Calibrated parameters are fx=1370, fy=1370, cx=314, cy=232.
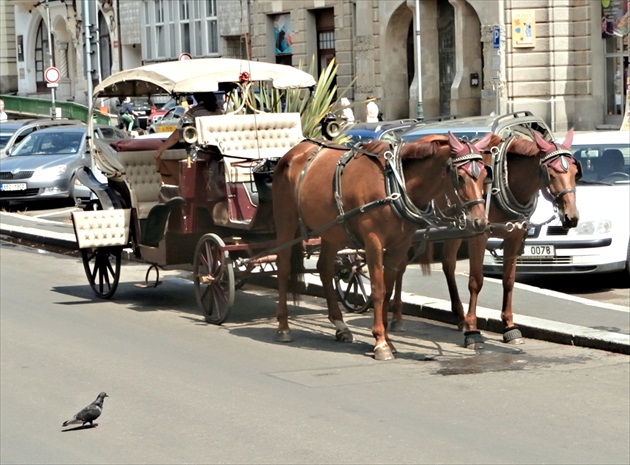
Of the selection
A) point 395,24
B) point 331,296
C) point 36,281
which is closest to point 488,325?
point 331,296

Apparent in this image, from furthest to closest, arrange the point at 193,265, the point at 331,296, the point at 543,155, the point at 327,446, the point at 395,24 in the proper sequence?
the point at 395,24 → the point at 193,265 → the point at 331,296 → the point at 543,155 → the point at 327,446

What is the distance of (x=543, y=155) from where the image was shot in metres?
11.2

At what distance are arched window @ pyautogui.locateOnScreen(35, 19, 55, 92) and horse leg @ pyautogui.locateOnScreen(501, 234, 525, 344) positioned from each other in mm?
67152

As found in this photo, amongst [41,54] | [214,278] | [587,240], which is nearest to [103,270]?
[214,278]

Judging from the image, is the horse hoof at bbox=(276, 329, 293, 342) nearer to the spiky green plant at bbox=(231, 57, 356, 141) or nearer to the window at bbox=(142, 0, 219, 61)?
the spiky green plant at bbox=(231, 57, 356, 141)

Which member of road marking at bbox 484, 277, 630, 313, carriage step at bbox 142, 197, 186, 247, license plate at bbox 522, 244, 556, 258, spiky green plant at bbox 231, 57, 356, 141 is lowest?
road marking at bbox 484, 277, 630, 313

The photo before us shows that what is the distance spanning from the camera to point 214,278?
12.9 meters

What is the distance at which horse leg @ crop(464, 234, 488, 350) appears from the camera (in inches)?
456

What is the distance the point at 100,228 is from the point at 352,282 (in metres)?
2.77

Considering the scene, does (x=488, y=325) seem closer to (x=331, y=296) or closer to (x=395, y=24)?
(x=331, y=296)

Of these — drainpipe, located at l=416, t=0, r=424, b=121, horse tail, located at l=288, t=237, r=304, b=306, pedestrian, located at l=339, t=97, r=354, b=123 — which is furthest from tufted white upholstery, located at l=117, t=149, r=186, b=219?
drainpipe, located at l=416, t=0, r=424, b=121

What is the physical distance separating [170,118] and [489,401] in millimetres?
29491

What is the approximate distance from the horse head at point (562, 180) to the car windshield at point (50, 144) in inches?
692

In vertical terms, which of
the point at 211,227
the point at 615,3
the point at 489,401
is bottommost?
the point at 489,401
